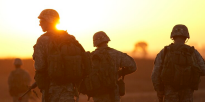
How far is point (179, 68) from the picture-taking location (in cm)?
990

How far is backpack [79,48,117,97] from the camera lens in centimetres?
1088

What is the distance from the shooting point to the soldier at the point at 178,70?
9.89 meters

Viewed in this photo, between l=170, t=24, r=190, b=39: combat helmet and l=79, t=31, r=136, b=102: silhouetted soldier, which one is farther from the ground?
l=170, t=24, r=190, b=39: combat helmet

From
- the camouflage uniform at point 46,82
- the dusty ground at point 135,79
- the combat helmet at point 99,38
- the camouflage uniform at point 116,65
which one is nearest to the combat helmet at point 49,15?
the camouflage uniform at point 46,82

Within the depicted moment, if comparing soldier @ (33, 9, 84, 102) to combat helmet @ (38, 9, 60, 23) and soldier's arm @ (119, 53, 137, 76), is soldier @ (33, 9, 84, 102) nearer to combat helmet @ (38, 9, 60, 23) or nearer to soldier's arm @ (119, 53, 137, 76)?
combat helmet @ (38, 9, 60, 23)

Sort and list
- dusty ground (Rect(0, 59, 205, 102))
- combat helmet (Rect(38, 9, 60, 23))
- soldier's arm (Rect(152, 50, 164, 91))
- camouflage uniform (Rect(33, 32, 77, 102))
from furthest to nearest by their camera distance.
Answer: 1. dusty ground (Rect(0, 59, 205, 102))
2. soldier's arm (Rect(152, 50, 164, 91))
3. combat helmet (Rect(38, 9, 60, 23))
4. camouflage uniform (Rect(33, 32, 77, 102))

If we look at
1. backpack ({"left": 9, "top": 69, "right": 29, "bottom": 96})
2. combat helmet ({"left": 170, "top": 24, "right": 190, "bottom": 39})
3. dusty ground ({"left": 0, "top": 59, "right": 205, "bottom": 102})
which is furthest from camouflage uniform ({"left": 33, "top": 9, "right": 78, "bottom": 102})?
dusty ground ({"left": 0, "top": 59, "right": 205, "bottom": 102})

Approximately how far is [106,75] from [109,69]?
0.48ft

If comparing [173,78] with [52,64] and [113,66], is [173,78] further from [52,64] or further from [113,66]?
[52,64]

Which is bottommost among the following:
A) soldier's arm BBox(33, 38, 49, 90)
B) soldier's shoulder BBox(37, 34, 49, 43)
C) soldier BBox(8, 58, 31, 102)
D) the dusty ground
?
the dusty ground

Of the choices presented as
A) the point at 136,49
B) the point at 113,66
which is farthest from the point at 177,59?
the point at 136,49

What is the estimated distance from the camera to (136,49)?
14725 cm

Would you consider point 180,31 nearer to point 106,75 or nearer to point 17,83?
point 106,75

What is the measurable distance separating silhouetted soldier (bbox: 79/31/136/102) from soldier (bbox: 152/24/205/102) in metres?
1.16
